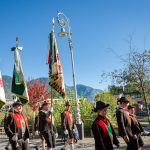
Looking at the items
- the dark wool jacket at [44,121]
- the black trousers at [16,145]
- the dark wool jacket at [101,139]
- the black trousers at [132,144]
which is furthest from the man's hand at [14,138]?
the dark wool jacket at [101,139]

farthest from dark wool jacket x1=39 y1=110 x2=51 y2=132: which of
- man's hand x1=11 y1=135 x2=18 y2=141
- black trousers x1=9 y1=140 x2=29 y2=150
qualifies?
man's hand x1=11 y1=135 x2=18 y2=141

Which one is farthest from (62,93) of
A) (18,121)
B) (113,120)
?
(113,120)

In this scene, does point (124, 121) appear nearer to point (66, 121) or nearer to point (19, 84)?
point (19, 84)

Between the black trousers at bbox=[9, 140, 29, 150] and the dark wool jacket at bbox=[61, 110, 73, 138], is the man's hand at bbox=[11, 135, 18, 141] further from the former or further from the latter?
the dark wool jacket at bbox=[61, 110, 73, 138]

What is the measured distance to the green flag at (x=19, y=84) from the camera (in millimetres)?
12565

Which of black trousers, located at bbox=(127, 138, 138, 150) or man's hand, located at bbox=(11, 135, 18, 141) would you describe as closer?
black trousers, located at bbox=(127, 138, 138, 150)

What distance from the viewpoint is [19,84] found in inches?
505

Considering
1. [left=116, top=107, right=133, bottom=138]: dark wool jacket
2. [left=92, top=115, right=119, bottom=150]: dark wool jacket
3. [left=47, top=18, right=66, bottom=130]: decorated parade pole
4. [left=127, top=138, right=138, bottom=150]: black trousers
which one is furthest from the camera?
[left=47, top=18, right=66, bottom=130]: decorated parade pole

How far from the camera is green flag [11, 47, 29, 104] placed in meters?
12.6

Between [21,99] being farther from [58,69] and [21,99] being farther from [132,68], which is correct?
[132,68]

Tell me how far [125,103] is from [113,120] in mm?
13995

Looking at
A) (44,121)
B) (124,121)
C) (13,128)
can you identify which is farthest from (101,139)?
(44,121)

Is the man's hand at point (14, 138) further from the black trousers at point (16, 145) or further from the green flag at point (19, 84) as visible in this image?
the green flag at point (19, 84)

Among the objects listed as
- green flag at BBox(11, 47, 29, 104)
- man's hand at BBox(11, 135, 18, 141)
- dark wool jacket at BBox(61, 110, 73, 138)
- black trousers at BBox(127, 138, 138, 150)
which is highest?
green flag at BBox(11, 47, 29, 104)
